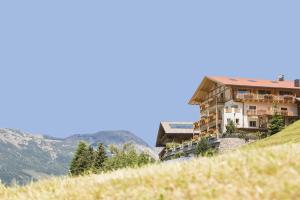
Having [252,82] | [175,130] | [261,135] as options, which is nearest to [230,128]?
[261,135]

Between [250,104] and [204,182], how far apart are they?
89.3 m

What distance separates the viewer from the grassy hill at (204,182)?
6.98 metres

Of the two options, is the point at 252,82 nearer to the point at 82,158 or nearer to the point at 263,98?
the point at 263,98

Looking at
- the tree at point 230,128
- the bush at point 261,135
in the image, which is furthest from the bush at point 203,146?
the bush at point 261,135

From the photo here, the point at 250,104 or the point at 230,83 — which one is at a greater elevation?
the point at 230,83

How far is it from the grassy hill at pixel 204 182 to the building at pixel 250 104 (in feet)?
275

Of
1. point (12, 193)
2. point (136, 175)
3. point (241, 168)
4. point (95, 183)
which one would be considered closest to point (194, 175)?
point (241, 168)

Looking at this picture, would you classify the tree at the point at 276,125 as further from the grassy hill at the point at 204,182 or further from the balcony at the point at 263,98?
the grassy hill at the point at 204,182

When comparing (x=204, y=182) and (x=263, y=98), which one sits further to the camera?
(x=263, y=98)

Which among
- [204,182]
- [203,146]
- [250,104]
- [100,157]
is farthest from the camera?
[250,104]

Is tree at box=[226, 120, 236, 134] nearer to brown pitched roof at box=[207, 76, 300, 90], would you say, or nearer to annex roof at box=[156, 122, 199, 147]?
brown pitched roof at box=[207, 76, 300, 90]

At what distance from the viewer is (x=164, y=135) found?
120 metres

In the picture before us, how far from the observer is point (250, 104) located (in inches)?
3767

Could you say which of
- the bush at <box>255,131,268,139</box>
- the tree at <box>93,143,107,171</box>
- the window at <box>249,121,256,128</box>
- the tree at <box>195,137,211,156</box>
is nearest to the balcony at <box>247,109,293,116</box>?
the window at <box>249,121,256,128</box>
